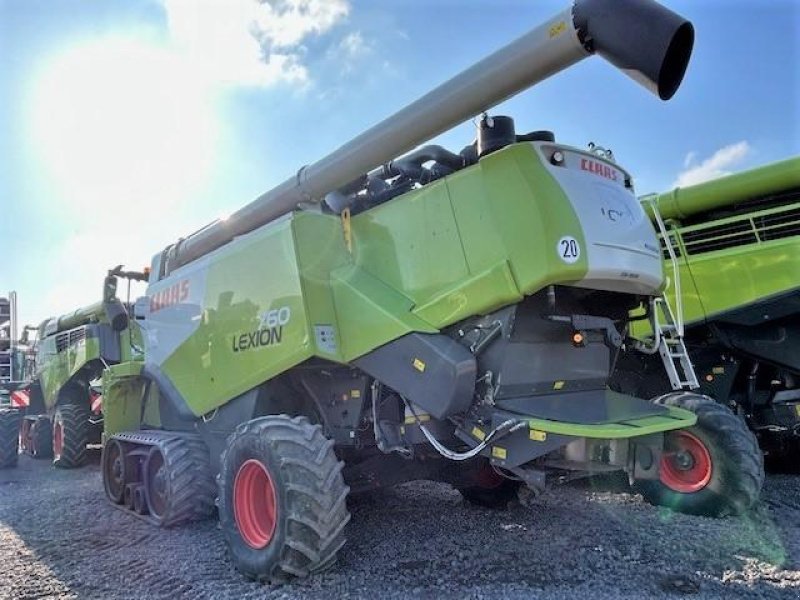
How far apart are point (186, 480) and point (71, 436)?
541 cm

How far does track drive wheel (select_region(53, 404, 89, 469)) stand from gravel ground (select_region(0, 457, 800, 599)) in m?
3.52

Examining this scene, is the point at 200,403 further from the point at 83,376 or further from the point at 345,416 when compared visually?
the point at 83,376

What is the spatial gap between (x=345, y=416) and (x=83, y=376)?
7678 millimetres

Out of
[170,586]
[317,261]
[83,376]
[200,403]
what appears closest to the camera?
[170,586]

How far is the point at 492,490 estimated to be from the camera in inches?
221

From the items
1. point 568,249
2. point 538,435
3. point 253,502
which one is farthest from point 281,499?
point 568,249

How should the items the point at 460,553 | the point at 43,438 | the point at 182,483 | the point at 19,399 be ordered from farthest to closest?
the point at 19,399
the point at 43,438
the point at 182,483
the point at 460,553

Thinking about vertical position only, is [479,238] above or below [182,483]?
above

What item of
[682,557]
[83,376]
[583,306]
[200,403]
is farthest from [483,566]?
[83,376]

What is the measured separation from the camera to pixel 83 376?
10.7 meters

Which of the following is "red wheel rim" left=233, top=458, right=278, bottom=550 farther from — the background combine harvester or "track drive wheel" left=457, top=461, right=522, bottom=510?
the background combine harvester

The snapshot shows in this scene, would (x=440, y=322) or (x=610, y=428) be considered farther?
(x=440, y=322)

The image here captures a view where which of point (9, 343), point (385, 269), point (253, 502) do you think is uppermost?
point (9, 343)

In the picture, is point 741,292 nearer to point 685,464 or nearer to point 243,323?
Answer: point 685,464
